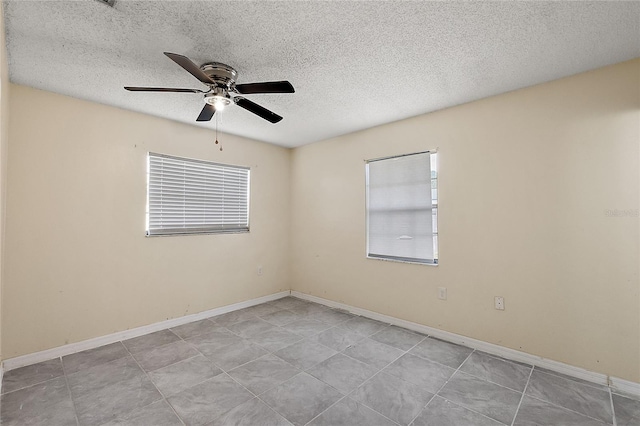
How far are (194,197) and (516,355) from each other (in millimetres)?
3852

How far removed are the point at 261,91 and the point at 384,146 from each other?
1.99 meters

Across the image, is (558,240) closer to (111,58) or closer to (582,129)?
(582,129)

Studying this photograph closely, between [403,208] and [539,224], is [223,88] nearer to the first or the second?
[403,208]

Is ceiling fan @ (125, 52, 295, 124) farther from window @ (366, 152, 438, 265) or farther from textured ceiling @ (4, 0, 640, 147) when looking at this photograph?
window @ (366, 152, 438, 265)

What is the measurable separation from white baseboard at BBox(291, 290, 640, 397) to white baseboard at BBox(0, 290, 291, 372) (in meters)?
1.80

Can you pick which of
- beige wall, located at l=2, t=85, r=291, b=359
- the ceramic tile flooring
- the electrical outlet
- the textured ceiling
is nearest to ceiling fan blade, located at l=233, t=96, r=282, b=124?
the textured ceiling

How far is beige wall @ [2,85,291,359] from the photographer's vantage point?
98.3 inches

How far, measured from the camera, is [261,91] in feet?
6.59

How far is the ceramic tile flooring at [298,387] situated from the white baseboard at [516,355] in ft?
0.29

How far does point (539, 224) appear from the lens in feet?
8.14

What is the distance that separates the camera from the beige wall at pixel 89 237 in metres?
2.50

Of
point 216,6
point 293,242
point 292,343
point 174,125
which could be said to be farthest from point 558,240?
point 174,125

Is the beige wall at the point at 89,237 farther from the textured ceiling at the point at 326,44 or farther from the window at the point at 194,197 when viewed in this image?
the textured ceiling at the point at 326,44

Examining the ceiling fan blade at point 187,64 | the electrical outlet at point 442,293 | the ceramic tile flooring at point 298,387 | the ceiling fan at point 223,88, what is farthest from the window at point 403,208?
the ceiling fan blade at point 187,64
